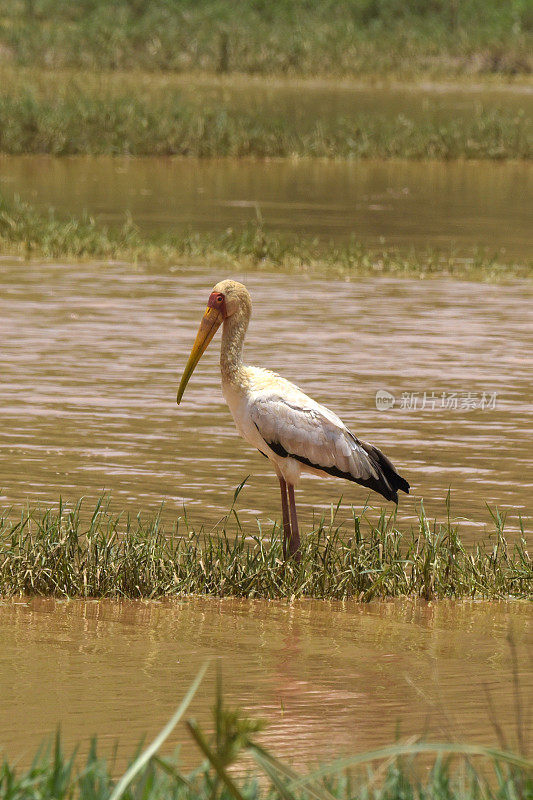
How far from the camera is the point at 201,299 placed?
1638cm

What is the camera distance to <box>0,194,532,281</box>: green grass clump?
18.7 m

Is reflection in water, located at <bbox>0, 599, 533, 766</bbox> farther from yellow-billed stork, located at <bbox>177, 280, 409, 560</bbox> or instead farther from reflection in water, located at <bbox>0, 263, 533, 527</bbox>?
reflection in water, located at <bbox>0, 263, 533, 527</bbox>

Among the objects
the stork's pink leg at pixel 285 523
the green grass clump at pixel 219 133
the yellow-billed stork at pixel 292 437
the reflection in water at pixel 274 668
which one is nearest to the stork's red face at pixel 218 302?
the yellow-billed stork at pixel 292 437

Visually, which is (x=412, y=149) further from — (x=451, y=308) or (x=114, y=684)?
(x=114, y=684)

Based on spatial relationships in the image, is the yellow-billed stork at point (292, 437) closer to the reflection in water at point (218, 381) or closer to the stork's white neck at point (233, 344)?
the stork's white neck at point (233, 344)

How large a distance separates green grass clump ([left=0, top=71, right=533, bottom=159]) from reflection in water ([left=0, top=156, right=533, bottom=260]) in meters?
0.30

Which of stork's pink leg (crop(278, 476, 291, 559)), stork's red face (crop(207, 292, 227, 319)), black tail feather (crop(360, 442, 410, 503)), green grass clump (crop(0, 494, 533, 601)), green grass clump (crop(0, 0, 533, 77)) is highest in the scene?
stork's red face (crop(207, 292, 227, 319))

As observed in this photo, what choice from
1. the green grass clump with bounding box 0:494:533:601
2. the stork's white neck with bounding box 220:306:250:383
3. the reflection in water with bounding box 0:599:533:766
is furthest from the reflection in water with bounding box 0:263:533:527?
the reflection in water with bounding box 0:599:533:766

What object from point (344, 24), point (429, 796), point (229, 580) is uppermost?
point (429, 796)

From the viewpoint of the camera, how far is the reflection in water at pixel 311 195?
22.4 metres

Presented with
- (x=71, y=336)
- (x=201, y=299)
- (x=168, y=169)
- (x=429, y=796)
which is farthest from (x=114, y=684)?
(x=168, y=169)

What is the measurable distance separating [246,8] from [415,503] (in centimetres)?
4766

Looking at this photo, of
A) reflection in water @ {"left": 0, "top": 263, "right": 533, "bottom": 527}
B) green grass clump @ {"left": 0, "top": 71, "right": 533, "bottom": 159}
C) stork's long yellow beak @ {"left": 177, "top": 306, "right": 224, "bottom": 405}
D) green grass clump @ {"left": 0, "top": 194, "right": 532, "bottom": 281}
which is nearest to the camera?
stork's long yellow beak @ {"left": 177, "top": 306, "right": 224, "bottom": 405}

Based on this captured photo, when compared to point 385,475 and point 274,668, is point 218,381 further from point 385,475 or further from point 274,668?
point 274,668
